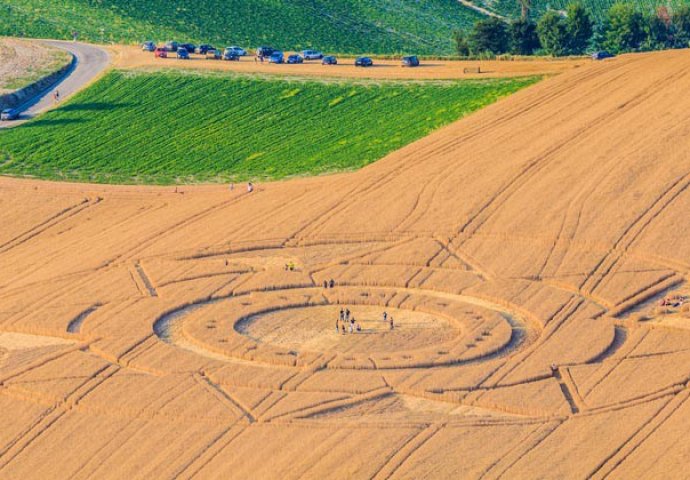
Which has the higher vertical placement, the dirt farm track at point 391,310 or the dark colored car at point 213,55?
the dark colored car at point 213,55

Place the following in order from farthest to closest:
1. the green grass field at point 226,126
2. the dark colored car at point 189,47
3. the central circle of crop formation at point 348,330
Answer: the dark colored car at point 189,47, the green grass field at point 226,126, the central circle of crop formation at point 348,330

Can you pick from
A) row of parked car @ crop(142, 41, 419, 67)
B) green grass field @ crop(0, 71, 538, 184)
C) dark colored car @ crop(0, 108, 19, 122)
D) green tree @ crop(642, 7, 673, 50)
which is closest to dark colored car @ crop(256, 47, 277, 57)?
row of parked car @ crop(142, 41, 419, 67)

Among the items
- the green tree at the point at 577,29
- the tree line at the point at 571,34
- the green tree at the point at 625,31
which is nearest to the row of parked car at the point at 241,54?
the tree line at the point at 571,34

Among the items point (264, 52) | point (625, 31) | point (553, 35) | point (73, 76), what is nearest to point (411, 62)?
point (553, 35)

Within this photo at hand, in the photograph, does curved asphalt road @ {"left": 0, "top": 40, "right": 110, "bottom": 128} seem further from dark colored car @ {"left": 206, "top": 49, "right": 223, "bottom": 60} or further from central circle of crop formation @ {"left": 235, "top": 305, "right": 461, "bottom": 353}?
central circle of crop formation @ {"left": 235, "top": 305, "right": 461, "bottom": 353}

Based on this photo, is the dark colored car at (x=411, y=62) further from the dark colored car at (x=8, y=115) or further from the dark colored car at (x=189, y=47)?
the dark colored car at (x=8, y=115)

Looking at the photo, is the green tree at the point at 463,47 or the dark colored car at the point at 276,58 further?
the green tree at the point at 463,47
